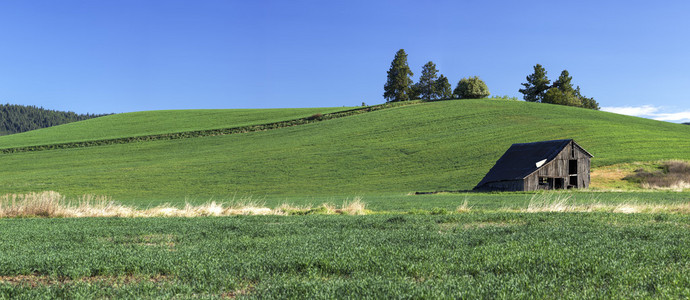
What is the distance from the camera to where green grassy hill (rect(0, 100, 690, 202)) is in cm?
5297

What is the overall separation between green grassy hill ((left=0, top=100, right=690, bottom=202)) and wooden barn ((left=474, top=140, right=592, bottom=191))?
2.77 metres

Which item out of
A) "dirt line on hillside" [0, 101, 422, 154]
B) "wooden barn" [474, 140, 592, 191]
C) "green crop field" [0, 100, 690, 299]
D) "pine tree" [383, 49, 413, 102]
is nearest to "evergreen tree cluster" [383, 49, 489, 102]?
"pine tree" [383, 49, 413, 102]

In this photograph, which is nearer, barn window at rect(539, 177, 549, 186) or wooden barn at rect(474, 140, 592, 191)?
wooden barn at rect(474, 140, 592, 191)

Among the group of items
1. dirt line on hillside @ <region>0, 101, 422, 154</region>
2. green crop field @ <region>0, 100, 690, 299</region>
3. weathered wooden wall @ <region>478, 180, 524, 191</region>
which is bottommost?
weathered wooden wall @ <region>478, 180, 524, 191</region>

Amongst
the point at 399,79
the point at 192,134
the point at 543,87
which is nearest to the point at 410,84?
A: the point at 399,79

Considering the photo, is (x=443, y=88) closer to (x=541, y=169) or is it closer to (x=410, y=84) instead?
(x=410, y=84)

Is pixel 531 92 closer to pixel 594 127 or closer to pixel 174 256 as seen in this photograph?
pixel 594 127

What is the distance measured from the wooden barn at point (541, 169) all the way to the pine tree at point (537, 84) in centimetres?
8016

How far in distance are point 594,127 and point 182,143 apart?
66.1 meters

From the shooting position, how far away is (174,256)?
9.47 m

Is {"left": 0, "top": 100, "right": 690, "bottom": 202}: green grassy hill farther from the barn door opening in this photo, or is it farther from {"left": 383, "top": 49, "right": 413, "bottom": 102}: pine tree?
{"left": 383, "top": 49, "right": 413, "bottom": 102}: pine tree

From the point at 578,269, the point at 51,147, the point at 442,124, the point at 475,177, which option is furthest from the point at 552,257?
the point at 51,147

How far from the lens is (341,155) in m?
66.8

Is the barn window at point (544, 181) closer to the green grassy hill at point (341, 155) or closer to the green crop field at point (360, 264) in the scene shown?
the green grassy hill at point (341, 155)
